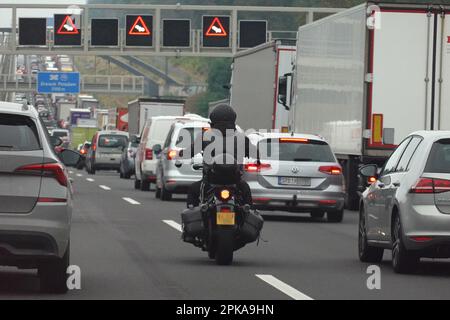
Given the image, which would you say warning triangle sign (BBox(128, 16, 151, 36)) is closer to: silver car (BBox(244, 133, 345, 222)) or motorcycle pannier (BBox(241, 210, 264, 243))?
silver car (BBox(244, 133, 345, 222))

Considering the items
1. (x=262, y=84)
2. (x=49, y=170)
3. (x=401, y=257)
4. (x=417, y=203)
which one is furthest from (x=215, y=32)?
(x=49, y=170)

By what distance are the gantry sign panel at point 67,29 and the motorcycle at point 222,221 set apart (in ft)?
162

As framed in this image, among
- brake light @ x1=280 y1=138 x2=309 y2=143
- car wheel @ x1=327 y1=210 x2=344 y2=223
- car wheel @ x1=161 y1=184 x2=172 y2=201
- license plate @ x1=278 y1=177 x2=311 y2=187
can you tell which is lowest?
car wheel @ x1=161 y1=184 x2=172 y2=201

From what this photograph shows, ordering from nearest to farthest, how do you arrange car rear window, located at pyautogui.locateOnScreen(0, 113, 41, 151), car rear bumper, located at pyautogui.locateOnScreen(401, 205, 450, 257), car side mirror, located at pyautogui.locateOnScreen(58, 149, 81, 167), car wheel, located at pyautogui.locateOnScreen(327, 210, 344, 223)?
car rear window, located at pyautogui.locateOnScreen(0, 113, 41, 151)
car side mirror, located at pyautogui.locateOnScreen(58, 149, 81, 167)
car rear bumper, located at pyautogui.locateOnScreen(401, 205, 450, 257)
car wheel, located at pyautogui.locateOnScreen(327, 210, 344, 223)

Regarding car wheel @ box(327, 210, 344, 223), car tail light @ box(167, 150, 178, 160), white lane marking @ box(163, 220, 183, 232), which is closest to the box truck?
car tail light @ box(167, 150, 178, 160)

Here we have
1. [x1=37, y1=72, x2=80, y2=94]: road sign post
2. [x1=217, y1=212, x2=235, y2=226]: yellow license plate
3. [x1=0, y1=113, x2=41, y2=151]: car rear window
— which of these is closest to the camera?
[x1=0, y1=113, x2=41, y2=151]: car rear window

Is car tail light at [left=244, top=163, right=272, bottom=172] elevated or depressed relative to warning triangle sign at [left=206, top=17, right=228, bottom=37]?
depressed

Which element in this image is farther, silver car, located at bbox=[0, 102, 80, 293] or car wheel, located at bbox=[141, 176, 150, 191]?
car wheel, located at bbox=[141, 176, 150, 191]

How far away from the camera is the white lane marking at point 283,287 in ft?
43.9

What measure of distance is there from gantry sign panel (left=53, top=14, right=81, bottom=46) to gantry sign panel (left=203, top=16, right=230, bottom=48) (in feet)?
17.0

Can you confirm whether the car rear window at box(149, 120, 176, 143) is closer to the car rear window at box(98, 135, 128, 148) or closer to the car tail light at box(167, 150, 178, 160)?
the car tail light at box(167, 150, 178, 160)

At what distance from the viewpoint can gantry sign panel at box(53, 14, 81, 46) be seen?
6538 centimetres

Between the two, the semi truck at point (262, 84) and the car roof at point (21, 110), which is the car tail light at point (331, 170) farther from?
the car roof at point (21, 110)
